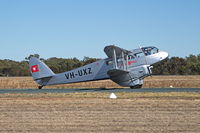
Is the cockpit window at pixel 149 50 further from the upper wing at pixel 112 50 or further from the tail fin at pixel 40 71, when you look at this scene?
the tail fin at pixel 40 71

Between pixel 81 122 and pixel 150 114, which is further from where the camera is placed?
pixel 150 114

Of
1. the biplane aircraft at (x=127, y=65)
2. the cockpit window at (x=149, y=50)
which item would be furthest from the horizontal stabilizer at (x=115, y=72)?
the cockpit window at (x=149, y=50)

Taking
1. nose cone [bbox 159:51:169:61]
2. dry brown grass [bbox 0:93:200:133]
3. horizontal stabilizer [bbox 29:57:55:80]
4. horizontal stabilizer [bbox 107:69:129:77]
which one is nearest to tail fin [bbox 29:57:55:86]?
horizontal stabilizer [bbox 29:57:55:80]

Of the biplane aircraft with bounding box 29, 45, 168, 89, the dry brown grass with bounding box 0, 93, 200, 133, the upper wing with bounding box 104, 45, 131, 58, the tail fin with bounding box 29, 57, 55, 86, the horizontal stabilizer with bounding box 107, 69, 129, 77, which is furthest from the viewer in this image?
the tail fin with bounding box 29, 57, 55, 86

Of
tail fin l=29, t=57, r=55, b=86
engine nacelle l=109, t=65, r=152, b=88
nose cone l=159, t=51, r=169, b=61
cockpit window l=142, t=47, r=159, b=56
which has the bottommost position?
engine nacelle l=109, t=65, r=152, b=88

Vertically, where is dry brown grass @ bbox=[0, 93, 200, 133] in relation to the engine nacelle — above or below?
below

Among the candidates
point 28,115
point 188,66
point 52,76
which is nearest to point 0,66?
point 188,66

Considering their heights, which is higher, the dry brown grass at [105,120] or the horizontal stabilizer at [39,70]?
the horizontal stabilizer at [39,70]

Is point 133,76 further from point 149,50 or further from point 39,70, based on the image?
point 39,70

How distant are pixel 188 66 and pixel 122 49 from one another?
58207 mm

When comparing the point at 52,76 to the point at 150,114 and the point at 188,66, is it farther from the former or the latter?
the point at 188,66

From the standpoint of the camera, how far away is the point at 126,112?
15398 millimetres

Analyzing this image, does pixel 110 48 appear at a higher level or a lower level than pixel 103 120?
higher

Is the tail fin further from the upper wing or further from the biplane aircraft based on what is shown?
the upper wing
